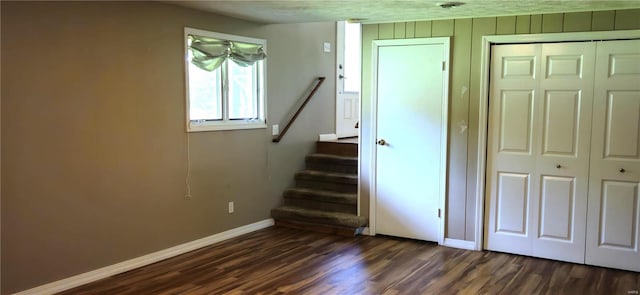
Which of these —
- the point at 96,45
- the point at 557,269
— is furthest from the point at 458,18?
the point at 96,45

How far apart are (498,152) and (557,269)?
3.51 ft

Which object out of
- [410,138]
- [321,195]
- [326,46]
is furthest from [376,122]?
[326,46]

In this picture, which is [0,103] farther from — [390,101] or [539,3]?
[539,3]

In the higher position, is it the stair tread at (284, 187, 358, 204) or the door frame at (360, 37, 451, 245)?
the door frame at (360, 37, 451, 245)

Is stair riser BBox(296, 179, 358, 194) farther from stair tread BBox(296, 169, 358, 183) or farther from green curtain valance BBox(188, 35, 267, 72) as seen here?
green curtain valance BBox(188, 35, 267, 72)

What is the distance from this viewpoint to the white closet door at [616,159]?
13.1ft

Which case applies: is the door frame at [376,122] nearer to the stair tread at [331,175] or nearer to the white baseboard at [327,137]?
the stair tread at [331,175]

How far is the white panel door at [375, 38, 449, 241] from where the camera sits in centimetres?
475

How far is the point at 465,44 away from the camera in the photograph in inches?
181

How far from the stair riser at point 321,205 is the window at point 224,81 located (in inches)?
36.7

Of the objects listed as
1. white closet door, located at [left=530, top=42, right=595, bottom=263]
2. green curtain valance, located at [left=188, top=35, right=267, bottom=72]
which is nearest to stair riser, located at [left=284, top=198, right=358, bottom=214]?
green curtain valance, located at [left=188, top=35, right=267, bottom=72]

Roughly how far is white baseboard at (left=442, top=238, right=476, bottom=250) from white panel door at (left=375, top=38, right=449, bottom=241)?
0.31ft

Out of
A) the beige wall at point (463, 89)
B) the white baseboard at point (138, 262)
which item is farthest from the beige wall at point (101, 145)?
the beige wall at point (463, 89)

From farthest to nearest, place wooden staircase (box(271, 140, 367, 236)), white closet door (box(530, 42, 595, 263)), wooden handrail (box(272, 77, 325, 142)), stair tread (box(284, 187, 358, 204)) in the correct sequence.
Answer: wooden handrail (box(272, 77, 325, 142)) < stair tread (box(284, 187, 358, 204)) < wooden staircase (box(271, 140, 367, 236)) < white closet door (box(530, 42, 595, 263))
